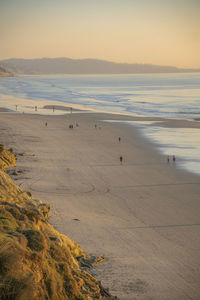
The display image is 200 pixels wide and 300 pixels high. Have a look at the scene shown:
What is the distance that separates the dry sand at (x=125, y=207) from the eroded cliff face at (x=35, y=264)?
1755 millimetres

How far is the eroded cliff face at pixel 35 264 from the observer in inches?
276

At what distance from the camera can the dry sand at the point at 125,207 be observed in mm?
11727

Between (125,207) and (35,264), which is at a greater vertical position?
(35,264)

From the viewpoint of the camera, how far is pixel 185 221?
55.0 ft

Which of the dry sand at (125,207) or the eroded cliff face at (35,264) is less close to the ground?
the eroded cliff face at (35,264)

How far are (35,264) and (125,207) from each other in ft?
36.3

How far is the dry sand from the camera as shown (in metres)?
11.7

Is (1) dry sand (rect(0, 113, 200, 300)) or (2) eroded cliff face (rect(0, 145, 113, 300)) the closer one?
(2) eroded cliff face (rect(0, 145, 113, 300))

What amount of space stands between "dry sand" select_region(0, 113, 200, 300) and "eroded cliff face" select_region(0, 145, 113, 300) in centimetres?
176

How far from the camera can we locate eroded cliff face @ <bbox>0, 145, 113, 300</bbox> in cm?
700

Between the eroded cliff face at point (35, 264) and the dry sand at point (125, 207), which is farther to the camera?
the dry sand at point (125, 207)

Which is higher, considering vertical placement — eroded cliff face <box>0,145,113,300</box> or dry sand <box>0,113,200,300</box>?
eroded cliff face <box>0,145,113,300</box>

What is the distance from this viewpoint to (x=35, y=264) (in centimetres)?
770

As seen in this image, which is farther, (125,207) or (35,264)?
(125,207)
